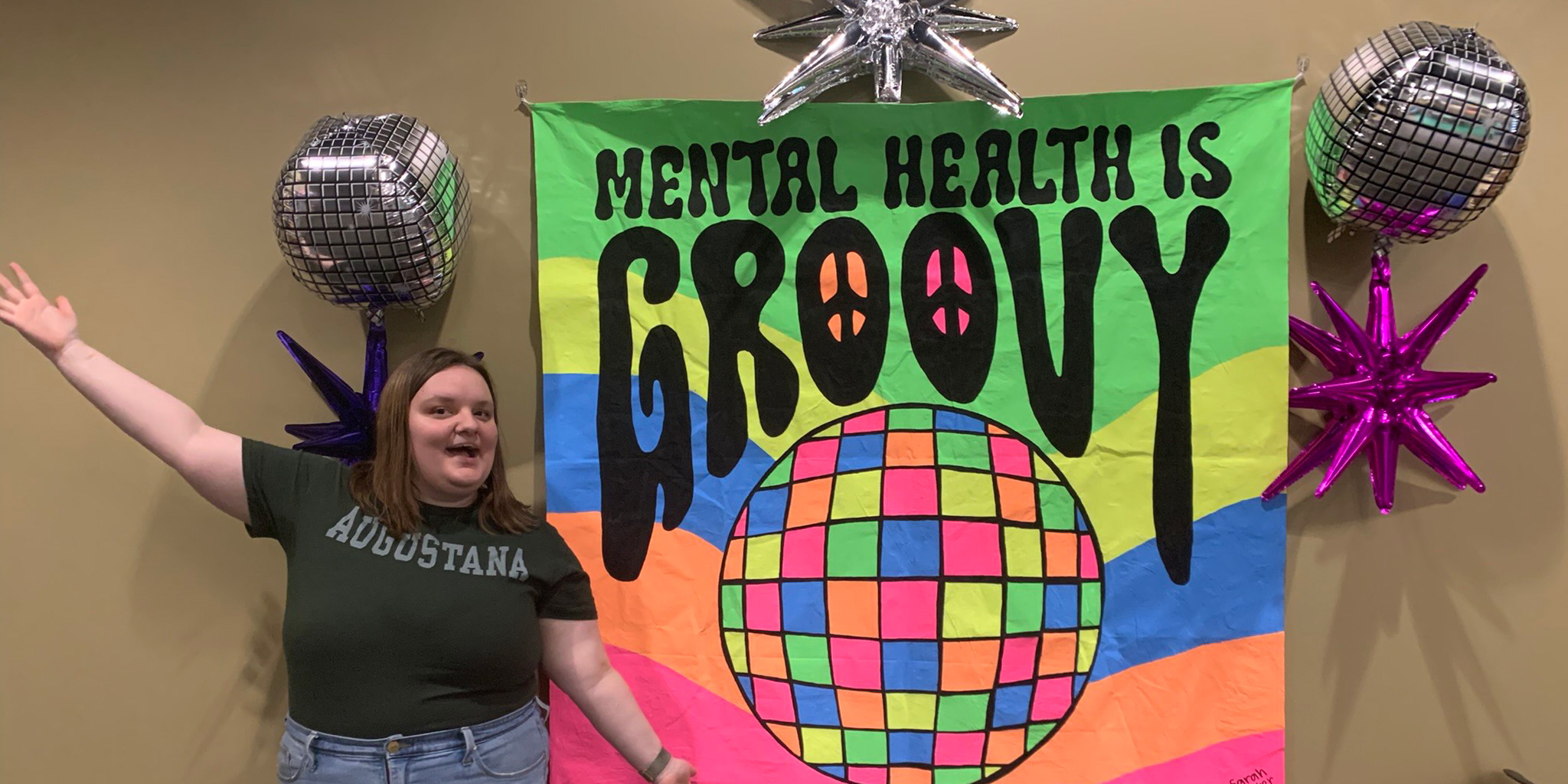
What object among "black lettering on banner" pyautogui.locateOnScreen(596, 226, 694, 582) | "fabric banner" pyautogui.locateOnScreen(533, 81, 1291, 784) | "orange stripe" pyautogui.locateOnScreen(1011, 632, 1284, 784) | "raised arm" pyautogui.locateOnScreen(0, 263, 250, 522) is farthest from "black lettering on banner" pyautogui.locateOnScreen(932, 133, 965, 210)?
"raised arm" pyautogui.locateOnScreen(0, 263, 250, 522)

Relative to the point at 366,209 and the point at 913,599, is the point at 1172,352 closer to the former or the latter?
the point at 913,599

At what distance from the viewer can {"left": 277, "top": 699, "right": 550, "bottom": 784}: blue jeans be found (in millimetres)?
1190

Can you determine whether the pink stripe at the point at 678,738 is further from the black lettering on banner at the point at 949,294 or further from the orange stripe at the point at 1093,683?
the black lettering on banner at the point at 949,294

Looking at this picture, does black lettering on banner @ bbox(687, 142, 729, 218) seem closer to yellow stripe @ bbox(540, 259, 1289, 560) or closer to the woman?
yellow stripe @ bbox(540, 259, 1289, 560)

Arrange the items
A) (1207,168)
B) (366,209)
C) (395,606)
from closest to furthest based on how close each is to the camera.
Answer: (395,606), (366,209), (1207,168)

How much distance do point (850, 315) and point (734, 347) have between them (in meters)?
0.20

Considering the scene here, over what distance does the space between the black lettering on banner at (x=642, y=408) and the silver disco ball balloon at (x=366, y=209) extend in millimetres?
279

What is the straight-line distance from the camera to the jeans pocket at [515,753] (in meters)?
1.25

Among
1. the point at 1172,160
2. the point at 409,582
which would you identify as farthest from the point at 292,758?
the point at 1172,160

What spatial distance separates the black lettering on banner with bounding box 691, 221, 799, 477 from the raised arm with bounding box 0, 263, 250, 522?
71cm

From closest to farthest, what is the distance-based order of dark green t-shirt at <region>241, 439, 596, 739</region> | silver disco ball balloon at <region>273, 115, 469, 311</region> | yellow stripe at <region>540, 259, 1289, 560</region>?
dark green t-shirt at <region>241, 439, 596, 739</region> → silver disco ball balloon at <region>273, 115, 469, 311</region> → yellow stripe at <region>540, 259, 1289, 560</region>

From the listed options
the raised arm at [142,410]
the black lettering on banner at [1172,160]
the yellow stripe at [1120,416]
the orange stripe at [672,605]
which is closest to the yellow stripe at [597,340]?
the yellow stripe at [1120,416]

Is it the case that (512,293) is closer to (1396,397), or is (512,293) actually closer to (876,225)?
(876,225)

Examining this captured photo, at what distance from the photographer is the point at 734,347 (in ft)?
4.92
